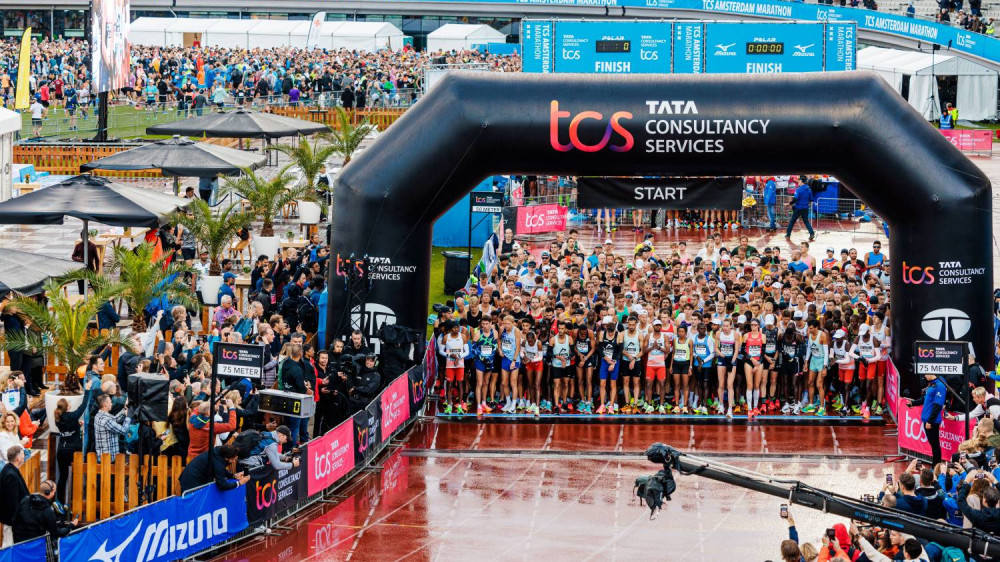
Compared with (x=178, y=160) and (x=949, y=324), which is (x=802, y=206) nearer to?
(x=949, y=324)

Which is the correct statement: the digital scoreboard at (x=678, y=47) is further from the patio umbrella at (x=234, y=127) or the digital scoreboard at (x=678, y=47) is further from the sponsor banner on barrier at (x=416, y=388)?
the sponsor banner on barrier at (x=416, y=388)

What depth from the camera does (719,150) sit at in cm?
1692

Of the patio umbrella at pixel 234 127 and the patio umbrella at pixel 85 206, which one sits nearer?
the patio umbrella at pixel 85 206

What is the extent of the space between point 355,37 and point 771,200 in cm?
3604

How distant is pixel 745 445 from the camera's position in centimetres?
1702

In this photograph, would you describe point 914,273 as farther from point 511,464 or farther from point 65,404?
point 65,404

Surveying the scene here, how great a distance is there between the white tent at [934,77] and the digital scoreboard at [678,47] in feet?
83.2

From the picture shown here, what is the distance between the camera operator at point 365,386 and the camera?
52.6 feet

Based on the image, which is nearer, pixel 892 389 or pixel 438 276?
pixel 892 389

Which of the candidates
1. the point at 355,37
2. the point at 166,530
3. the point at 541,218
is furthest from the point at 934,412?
the point at 355,37

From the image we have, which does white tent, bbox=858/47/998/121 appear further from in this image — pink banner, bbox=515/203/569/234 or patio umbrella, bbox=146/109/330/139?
patio umbrella, bbox=146/109/330/139

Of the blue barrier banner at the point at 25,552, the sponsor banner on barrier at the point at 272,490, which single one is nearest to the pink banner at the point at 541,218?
the sponsor banner on barrier at the point at 272,490

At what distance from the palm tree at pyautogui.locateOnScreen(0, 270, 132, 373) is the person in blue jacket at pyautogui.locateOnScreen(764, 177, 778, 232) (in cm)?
1820

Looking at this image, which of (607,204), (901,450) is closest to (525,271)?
(607,204)
